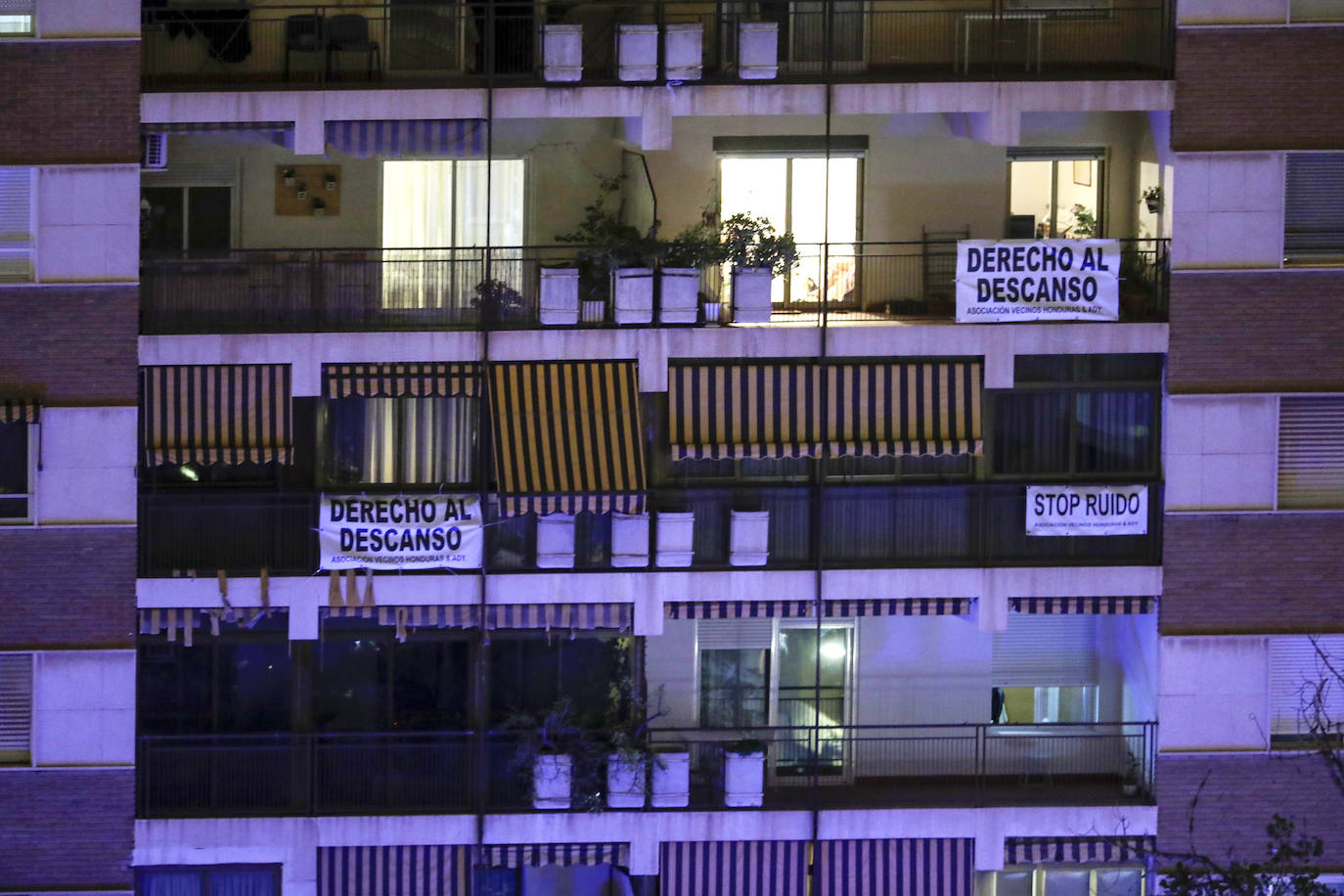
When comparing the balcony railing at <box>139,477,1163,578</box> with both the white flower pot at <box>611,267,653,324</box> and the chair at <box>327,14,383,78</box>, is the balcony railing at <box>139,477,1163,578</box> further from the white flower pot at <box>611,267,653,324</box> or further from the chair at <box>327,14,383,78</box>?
the chair at <box>327,14,383,78</box>

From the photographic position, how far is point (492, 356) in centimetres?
3222

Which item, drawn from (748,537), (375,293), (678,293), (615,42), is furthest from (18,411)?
(748,537)

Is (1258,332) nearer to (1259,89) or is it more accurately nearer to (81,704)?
(1259,89)

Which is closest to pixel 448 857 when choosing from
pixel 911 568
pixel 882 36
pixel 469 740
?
pixel 469 740

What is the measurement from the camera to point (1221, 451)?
107 ft

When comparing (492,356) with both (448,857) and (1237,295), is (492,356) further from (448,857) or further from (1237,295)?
(1237,295)

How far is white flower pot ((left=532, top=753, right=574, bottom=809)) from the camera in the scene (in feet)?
107

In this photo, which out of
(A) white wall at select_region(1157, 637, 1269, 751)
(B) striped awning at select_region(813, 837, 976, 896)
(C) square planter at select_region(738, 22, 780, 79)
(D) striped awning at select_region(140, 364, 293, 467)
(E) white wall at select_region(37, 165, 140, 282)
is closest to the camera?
(C) square planter at select_region(738, 22, 780, 79)

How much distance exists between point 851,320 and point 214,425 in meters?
8.11

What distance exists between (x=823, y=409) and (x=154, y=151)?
8897 millimetres

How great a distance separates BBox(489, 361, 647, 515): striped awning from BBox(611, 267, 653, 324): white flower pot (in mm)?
592

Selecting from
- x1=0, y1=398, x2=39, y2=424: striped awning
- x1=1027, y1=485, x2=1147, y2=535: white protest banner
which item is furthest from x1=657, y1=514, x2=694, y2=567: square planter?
x1=0, y1=398, x2=39, y2=424: striped awning

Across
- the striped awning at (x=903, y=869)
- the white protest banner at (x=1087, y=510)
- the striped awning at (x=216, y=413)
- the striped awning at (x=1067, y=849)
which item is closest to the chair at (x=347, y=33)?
the striped awning at (x=216, y=413)

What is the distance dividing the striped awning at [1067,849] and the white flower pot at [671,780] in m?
4.21
